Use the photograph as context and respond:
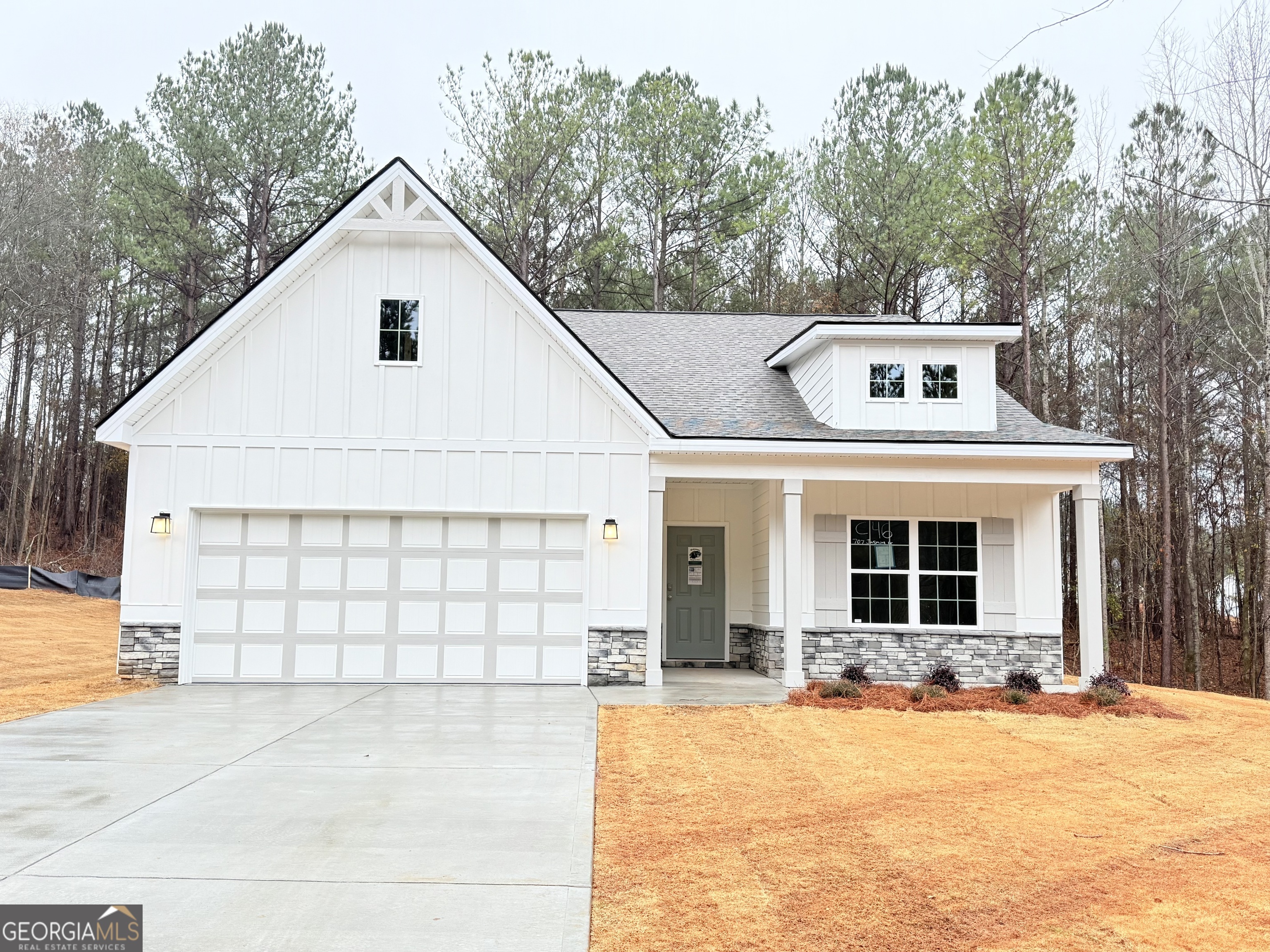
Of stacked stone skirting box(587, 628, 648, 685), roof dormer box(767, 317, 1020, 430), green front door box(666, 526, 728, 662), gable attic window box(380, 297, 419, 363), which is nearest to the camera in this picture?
stacked stone skirting box(587, 628, 648, 685)

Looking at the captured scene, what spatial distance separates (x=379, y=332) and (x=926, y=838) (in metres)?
8.94

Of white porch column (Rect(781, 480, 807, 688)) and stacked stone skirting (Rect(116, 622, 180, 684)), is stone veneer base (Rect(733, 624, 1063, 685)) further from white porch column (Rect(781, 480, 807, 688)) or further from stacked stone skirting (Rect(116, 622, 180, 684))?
stacked stone skirting (Rect(116, 622, 180, 684))

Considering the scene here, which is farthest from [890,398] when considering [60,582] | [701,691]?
[60,582]

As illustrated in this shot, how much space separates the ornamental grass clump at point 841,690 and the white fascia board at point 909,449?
2.81m

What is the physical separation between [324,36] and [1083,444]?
21.7 m

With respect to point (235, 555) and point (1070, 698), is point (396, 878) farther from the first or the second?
point (1070, 698)

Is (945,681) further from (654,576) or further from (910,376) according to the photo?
(910,376)

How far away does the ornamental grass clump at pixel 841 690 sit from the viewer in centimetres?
1072

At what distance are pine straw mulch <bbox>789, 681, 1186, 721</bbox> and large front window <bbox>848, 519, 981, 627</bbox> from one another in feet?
5.73

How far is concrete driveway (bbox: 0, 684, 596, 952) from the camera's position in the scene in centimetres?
398

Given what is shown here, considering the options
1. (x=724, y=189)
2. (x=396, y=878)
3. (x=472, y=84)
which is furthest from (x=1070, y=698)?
(x=472, y=84)

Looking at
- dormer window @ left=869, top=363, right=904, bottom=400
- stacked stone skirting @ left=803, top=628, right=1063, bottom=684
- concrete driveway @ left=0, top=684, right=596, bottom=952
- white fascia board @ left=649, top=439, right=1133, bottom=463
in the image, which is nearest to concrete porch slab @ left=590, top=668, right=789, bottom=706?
stacked stone skirting @ left=803, top=628, right=1063, bottom=684

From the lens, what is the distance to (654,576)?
12.1 m

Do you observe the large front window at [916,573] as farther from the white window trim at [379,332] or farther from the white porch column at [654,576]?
the white window trim at [379,332]
